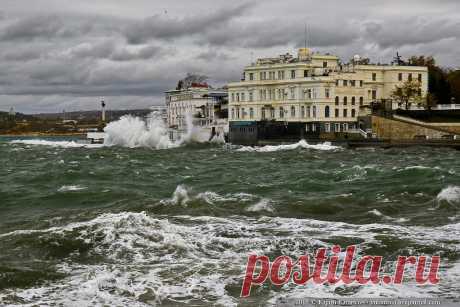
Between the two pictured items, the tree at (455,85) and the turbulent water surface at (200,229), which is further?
the tree at (455,85)

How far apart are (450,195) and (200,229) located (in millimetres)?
11357

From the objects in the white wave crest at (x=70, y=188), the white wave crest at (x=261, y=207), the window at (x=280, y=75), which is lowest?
the white wave crest at (x=70, y=188)

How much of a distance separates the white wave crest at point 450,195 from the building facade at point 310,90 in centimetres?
5053

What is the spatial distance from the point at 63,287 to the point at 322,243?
24.2 feet

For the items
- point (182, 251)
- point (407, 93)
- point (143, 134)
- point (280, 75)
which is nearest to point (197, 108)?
point (143, 134)

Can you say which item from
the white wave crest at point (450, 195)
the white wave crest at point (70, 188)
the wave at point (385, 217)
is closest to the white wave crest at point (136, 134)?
the white wave crest at point (70, 188)

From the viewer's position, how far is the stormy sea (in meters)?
16.3

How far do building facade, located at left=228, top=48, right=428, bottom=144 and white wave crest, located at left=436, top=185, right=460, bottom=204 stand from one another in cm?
5053

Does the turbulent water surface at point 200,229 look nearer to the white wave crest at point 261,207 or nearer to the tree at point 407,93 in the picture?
the white wave crest at point 261,207

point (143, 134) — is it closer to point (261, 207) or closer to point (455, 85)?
point (455, 85)

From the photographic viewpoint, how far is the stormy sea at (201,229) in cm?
1631

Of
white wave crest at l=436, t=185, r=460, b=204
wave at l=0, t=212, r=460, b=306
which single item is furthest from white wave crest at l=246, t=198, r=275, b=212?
white wave crest at l=436, t=185, r=460, b=204

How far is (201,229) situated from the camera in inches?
908

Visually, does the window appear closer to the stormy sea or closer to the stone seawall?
the stone seawall
